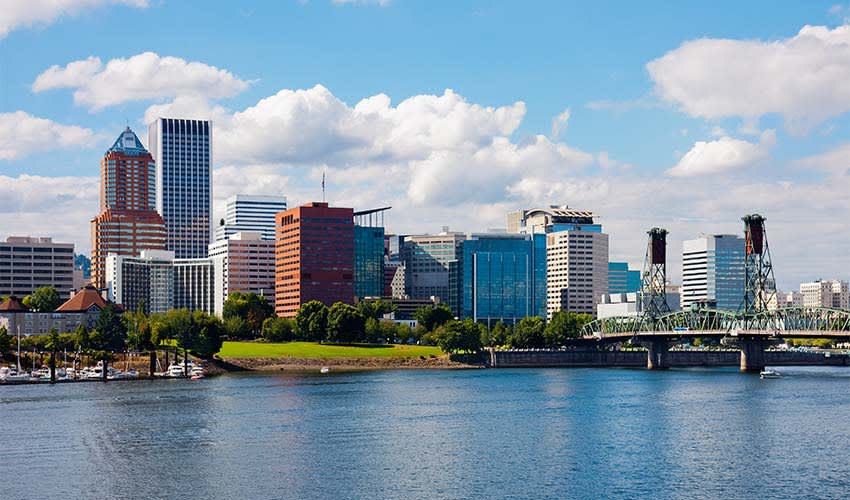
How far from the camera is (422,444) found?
111 m

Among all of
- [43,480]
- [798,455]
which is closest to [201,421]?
[43,480]

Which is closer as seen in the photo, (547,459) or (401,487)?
(401,487)

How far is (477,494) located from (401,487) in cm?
612

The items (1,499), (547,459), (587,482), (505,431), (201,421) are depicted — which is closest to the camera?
(1,499)

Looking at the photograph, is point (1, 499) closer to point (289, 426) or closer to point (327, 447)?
point (327, 447)

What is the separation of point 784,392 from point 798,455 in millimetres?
74144

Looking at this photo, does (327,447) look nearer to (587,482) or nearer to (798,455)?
(587,482)

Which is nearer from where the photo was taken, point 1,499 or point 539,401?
point 1,499

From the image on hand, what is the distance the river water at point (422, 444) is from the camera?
291ft

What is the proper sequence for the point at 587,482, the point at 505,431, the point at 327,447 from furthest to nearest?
1. the point at 505,431
2. the point at 327,447
3. the point at 587,482

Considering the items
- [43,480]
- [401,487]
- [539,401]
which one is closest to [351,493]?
[401,487]

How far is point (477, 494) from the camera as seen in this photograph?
282ft

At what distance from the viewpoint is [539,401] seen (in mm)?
158000

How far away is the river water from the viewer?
88562mm
